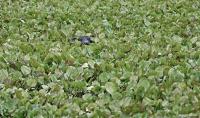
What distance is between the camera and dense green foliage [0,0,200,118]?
218 inches

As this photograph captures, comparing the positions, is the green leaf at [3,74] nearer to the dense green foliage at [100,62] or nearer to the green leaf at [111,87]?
the dense green foliage at [100,62]

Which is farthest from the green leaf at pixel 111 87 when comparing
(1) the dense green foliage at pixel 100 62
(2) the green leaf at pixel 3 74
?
(2) the green leaf at pixel 3 74

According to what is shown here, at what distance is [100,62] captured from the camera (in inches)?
276

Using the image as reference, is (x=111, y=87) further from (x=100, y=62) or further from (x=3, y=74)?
(x=3, y=74)

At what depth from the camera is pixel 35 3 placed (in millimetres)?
11703

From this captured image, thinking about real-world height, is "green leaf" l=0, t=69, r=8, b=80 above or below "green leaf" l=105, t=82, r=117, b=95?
below

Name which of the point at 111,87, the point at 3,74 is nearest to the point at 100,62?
the point at 111,87

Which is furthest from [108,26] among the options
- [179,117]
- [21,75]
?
[179,117]

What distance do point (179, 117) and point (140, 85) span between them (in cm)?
92

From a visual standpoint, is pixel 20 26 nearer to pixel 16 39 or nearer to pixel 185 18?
pixel 16 39

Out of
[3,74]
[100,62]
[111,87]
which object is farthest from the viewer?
[100,62]

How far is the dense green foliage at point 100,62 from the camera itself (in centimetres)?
554

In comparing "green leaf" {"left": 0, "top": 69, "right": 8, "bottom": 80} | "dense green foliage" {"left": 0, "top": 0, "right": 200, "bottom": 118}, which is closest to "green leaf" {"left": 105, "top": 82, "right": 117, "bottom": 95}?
"dense green foliage" {"left": 0, "top": 0, "right": 200, "bottom": 118}

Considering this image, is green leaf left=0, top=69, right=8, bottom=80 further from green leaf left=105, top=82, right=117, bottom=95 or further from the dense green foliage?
green leaf left=105, top=82, right=117, bottom=95
